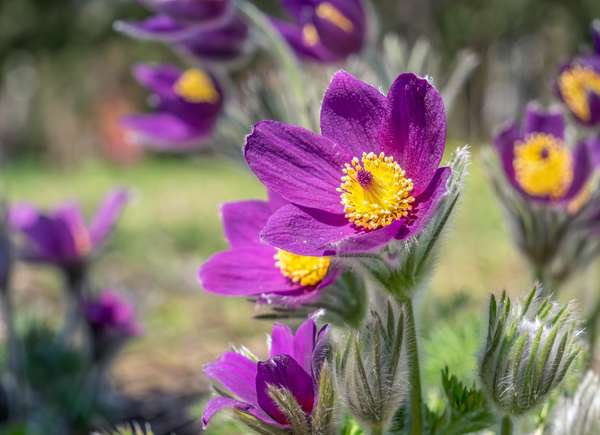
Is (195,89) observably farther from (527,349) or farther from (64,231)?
(527,349)

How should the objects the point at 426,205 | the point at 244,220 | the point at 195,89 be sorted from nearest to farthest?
the point at 426,205 < the point at 244,220 < the point at 195,89

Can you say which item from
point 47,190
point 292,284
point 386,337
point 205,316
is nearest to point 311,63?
point 292,284

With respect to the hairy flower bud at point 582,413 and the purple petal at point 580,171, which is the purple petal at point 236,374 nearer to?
the hairy flower bud at point 582,413

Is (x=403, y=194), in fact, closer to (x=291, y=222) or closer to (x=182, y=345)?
(x=291, y=222)

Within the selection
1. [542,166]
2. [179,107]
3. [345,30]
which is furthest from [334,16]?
[542,166]

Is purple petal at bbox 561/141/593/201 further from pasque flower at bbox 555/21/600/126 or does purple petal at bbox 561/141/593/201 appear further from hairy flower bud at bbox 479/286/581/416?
hairy flower bud at bbox 479/286/581/416

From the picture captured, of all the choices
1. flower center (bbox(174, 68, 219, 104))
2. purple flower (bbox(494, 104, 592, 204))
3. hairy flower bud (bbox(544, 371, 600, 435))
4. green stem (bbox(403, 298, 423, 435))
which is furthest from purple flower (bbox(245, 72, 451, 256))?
flower center (bbox(174, 68, 219, 104))

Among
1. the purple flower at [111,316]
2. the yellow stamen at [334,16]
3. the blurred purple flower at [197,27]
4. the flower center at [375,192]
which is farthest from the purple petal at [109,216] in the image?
the flower center at [375,192]
